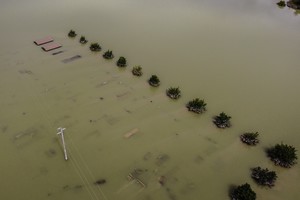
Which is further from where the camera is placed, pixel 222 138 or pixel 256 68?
pixel 256 68

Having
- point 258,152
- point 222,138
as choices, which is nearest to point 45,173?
point 222,138

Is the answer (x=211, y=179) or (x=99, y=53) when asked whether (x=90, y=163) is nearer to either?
(x=211, y=179)

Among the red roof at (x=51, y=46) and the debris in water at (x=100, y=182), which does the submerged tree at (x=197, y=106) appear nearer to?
the debris in water at (x=100, y=182)

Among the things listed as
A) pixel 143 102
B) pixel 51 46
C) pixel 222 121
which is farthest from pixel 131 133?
pixel 51 46

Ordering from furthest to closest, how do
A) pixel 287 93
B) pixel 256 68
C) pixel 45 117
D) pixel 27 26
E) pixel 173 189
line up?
pixel 27 26
pixel 256 68
pixel 287 93
pixel 45 117
pixel 173 189

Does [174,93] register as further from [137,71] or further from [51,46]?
[51,46]

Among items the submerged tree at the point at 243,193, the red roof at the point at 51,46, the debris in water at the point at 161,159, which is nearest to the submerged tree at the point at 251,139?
the submerged tree at the point at 243,193
